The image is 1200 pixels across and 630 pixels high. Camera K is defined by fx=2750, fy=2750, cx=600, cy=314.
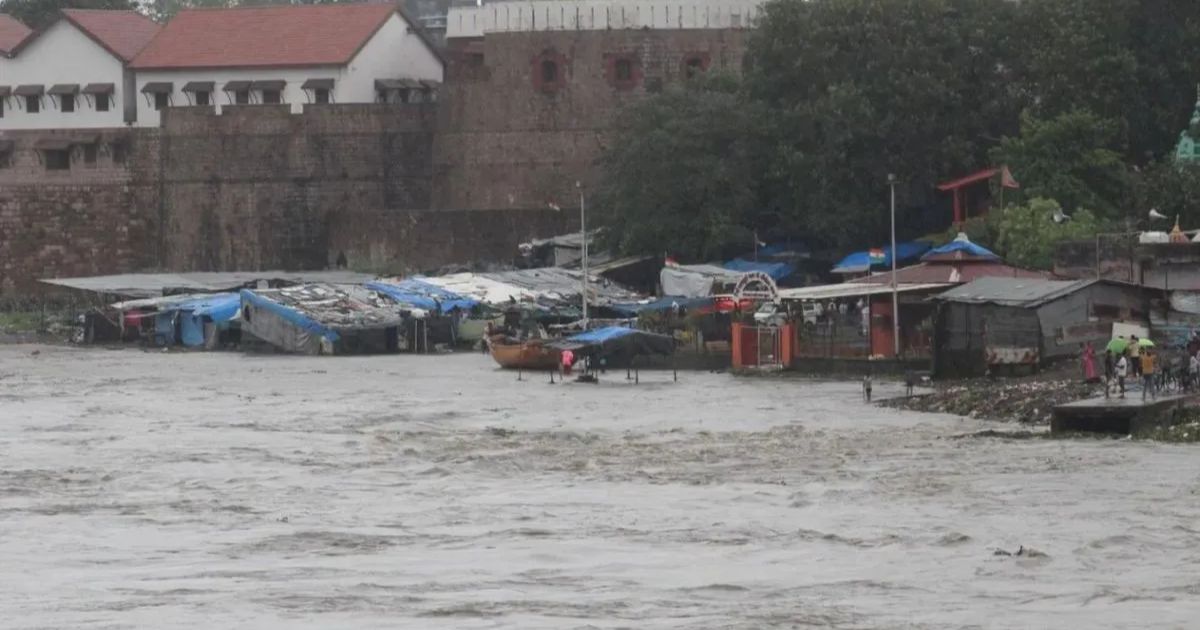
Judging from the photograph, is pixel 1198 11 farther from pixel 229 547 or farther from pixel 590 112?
pixel 229 547

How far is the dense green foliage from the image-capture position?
55156 mm

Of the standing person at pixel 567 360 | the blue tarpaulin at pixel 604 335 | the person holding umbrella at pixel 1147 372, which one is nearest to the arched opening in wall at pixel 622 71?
the blue tarpaulin at pixel 604 335

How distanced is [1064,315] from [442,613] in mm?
21211

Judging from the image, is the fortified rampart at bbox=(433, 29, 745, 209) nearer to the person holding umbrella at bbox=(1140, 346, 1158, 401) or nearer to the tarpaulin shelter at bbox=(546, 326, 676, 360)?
the tarpaulin shelter at bbox=(546, 326, 676, 360)

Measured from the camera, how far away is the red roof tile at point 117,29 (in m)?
73.5

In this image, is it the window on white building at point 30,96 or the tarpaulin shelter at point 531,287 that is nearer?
the tarpaulin shelter at point 531,287

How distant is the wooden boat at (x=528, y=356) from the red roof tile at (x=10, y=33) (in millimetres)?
28408

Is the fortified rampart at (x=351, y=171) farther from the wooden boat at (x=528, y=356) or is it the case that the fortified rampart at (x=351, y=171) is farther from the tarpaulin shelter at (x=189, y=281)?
the wooden boat at (x=528, y=356)

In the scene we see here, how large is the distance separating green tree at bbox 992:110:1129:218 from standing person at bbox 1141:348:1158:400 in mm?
17346

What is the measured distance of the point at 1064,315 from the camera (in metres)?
42.4

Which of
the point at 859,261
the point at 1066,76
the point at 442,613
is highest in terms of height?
the point at 1066,76

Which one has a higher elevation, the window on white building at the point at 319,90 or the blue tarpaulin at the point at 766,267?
the window on white building at the point at 319,90

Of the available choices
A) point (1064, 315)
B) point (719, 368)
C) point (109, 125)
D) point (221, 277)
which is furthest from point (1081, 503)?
point (109, 125)

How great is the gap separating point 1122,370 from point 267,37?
40.3 meters
